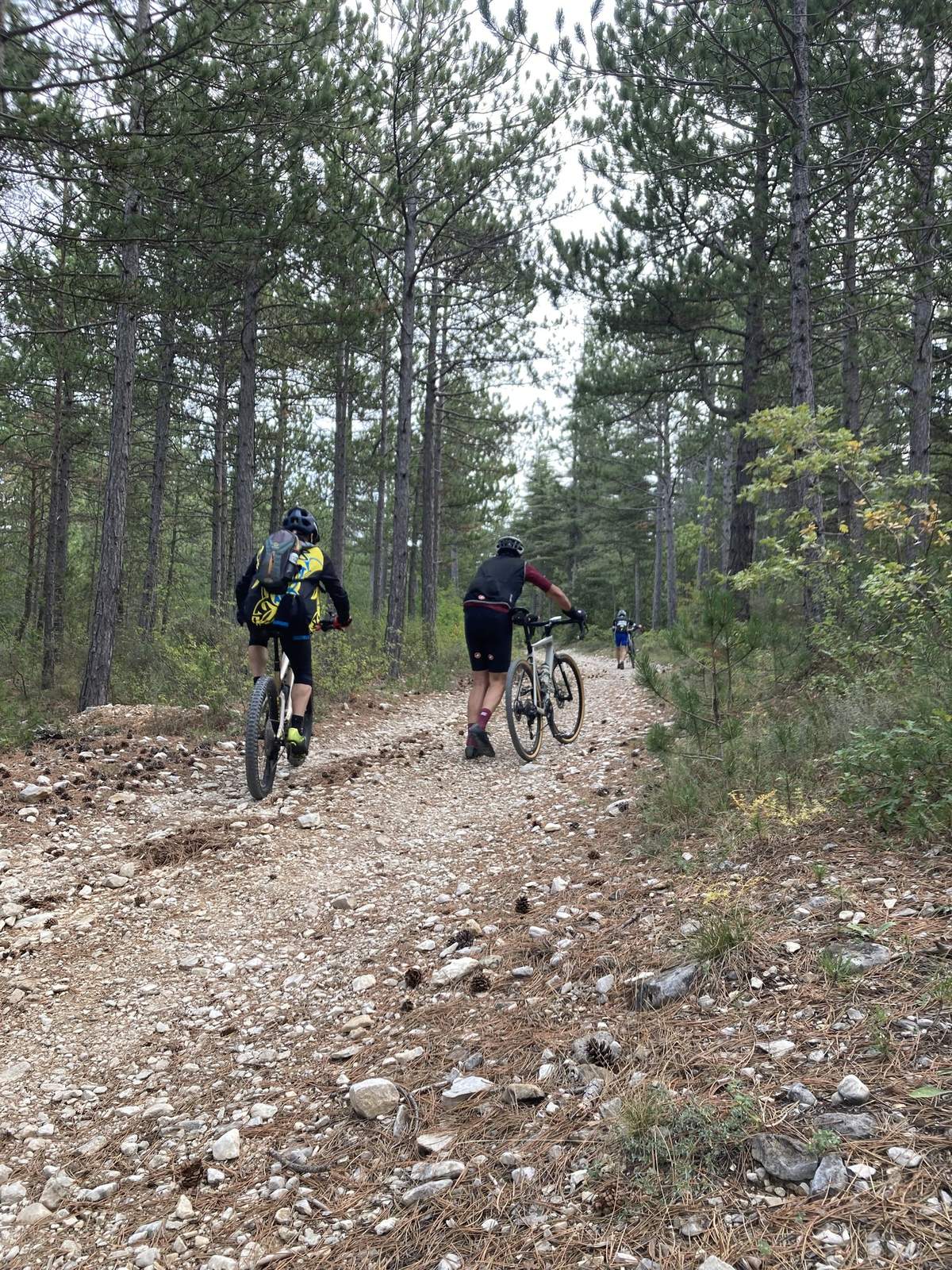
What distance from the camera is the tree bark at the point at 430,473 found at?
687 inches

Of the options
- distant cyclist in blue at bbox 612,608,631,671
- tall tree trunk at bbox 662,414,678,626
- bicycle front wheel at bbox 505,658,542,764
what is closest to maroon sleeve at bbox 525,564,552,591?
bicycle front wheel at bbox 505,658,542,764

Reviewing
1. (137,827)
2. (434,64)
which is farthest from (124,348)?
(137,827)

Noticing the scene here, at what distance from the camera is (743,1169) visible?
5.58 ft

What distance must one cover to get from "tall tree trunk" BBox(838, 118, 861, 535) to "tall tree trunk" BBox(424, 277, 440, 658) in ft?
27.5

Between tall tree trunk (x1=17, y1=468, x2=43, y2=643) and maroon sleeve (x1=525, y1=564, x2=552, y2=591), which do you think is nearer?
maroon sleeve (x1=525, y1=564, x2=552, y2=591)

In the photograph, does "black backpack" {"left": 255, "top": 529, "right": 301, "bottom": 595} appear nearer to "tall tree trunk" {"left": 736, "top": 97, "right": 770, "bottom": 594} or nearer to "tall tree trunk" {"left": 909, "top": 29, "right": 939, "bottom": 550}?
"tall tree trunk" {"left": 736, "top": 97, "right": 770, "bottom": 594}

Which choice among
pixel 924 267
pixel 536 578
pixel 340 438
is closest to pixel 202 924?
pixel 536 578

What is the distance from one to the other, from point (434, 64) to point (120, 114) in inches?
252

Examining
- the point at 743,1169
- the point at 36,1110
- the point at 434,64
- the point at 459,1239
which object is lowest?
the point at 36,1110

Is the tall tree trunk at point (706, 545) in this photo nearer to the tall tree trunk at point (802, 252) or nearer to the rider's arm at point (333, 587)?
the tall tree trunk at point (802, 252)

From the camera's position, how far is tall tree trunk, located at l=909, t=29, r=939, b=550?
8.84 meters

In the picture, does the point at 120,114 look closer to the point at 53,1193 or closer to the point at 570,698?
the point at 570,698

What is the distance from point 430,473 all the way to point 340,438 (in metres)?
2.70

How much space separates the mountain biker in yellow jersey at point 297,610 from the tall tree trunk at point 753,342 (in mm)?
6537
